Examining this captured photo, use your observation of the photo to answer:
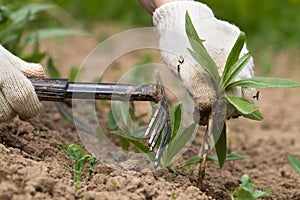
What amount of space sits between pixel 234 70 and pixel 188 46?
241 mm

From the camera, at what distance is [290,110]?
3.86 meters

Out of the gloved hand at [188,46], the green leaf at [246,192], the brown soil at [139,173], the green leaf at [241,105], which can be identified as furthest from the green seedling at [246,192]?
the gloved hand at [188,46]

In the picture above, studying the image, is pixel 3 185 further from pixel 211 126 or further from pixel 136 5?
pixel 136 5

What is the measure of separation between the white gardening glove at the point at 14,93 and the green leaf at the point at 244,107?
0.72 meters

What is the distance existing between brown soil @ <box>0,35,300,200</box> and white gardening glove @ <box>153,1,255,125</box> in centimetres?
32

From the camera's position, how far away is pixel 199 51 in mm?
2053

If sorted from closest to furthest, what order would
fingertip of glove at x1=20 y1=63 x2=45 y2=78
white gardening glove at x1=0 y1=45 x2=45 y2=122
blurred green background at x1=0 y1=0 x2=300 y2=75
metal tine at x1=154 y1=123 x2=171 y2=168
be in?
metal tine at x1=154 y1=123 x2=171 y2=168 < white gardening glove at x1=0 y1=45 x2=45 y2=122 < fingertip of glove at x1=20 y1=63 x2=45 y2=78 < blurred green background at x1=0 y1=0 x2=300 y2=75

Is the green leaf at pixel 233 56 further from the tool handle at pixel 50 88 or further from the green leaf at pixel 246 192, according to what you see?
the tool handle at pixel 50 88

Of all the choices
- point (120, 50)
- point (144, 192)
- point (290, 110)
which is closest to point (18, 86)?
point (144, 192)

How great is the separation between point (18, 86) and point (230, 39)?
815 millimetres

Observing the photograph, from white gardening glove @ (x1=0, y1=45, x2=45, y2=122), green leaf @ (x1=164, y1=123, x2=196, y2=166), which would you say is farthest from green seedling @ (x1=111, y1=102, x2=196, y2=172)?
white gardening glove @ (x1=0, y1=45, x2=45, y2=122)

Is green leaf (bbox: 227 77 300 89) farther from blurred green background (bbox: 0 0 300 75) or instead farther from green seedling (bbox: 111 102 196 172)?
blurred green background (bbox: 0 0 300 75)

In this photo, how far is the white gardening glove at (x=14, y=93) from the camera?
6.95ft

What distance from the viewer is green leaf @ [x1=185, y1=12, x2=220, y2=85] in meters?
2.05
